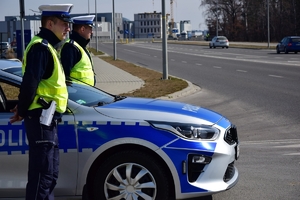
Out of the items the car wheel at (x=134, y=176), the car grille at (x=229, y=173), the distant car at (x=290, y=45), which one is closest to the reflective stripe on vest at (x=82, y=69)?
the car wheel at (x=134, y=176)

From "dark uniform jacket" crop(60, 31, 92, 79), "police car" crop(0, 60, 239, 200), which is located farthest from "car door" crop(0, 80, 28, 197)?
"dark uniform jacket" crop(60, 31, 92, 79)

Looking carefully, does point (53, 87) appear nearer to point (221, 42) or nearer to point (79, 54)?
point (79, 54)

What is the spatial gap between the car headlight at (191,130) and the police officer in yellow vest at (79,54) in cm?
187

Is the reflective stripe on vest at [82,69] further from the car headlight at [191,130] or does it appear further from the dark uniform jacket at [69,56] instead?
the car headlight at [191,130]

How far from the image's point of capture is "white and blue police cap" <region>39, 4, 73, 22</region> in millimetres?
4402

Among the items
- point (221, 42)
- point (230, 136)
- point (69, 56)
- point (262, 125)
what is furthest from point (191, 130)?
point (221, 42)

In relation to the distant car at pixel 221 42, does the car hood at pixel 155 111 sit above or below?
below

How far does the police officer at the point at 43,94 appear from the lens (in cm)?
427

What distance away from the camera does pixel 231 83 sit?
20.8 meters

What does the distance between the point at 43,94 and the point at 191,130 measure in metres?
1.45

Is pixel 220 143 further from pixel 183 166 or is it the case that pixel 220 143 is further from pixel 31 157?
pixel 31 157

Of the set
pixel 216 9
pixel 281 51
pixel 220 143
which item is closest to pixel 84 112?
pixel 220 143

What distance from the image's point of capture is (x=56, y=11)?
14.4 ft

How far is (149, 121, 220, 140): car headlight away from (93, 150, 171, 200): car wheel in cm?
30
